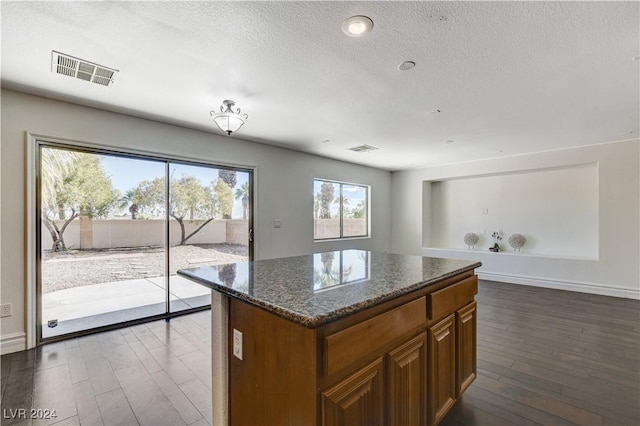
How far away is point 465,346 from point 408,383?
0.78 meters

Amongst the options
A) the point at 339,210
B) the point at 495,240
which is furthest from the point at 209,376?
the point at 495,240

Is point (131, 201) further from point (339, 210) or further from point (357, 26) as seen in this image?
point (339, 210)

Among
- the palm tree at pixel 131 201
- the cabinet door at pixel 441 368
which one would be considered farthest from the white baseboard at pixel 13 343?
the cabinet door at pixel 441 368

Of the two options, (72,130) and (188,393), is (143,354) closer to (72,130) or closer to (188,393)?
(188,393)

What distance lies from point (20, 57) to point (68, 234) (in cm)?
180

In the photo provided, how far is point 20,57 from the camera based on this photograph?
231 cm

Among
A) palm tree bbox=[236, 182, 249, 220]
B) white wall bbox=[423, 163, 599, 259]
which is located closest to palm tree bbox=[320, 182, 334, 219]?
palm tree bbox=[236, 182, 249, 220]

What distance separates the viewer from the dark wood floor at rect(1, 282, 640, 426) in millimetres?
1978

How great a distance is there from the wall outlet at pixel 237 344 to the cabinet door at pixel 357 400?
500 mm

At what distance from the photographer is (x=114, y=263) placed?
3.62 metres

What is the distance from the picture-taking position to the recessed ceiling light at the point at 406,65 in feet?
7.81

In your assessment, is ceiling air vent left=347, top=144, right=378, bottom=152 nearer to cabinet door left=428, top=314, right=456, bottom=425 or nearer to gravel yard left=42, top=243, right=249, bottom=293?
gravel yard left=42, top=243, right=249, bottom=293

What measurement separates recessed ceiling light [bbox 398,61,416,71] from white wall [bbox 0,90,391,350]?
258 centimetres

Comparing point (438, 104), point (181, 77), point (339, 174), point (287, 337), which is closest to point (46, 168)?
point (181, 77)
